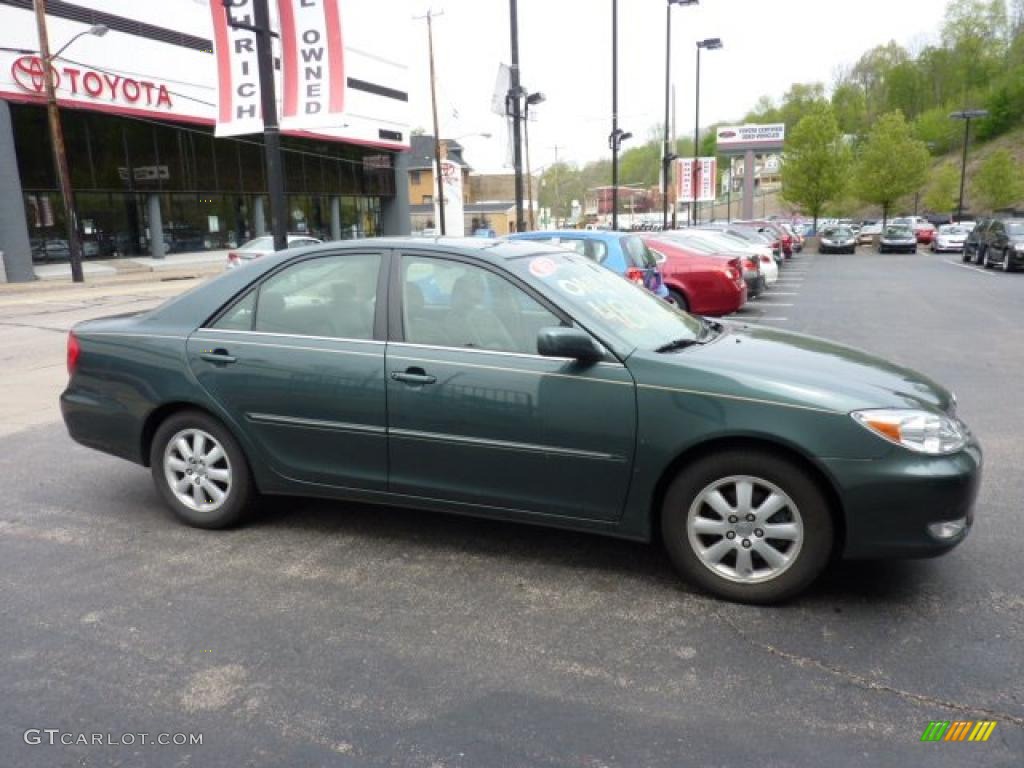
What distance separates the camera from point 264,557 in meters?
4.12

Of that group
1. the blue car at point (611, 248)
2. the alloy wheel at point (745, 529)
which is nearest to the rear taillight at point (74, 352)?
the alloy wheel at point (745, 529)

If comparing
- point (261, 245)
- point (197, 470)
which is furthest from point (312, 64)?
point (261, 245)

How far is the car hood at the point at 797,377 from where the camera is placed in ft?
11.1

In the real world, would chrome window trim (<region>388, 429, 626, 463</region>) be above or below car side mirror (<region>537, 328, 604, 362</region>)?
below

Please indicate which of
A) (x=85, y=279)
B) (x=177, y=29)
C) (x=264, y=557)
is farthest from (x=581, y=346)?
(x=177, y=29)

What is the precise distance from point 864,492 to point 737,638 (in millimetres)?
776

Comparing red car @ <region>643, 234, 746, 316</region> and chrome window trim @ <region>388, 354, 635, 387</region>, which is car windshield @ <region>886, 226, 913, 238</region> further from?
chrome window trim @ <region>388, 354, 635, 387</region>

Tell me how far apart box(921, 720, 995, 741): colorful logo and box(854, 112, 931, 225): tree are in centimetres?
5962

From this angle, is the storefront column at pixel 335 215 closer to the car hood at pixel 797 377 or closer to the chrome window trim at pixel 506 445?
the chrome window trim at pixel 506 445

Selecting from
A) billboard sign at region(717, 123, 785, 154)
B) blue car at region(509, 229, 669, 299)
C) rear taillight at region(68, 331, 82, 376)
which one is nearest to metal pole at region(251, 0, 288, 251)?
blue car at region(509, 229, 669, 299)

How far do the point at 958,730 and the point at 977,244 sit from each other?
99.9 feet

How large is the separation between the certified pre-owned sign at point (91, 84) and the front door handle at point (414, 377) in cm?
2590

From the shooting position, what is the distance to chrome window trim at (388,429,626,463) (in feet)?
11.8

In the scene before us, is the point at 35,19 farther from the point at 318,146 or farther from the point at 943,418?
the point at 943,418
